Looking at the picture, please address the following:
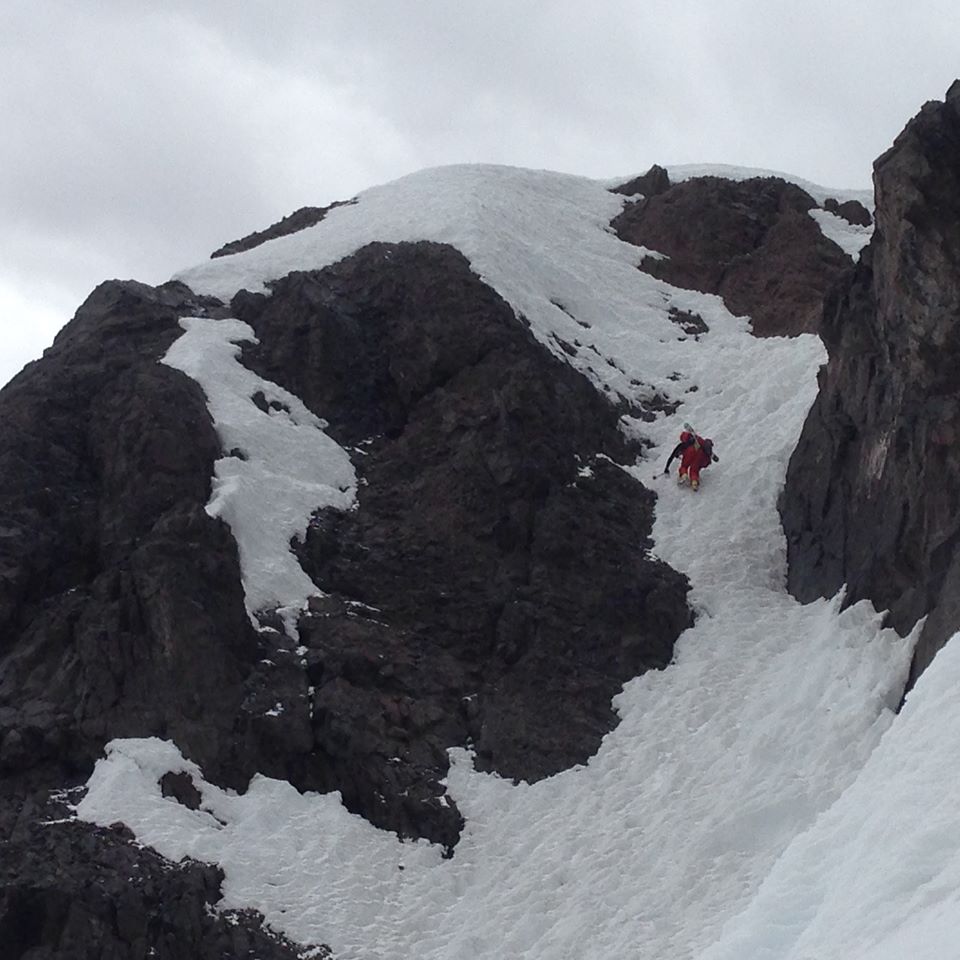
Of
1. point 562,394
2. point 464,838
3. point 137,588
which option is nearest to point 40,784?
point 137,588

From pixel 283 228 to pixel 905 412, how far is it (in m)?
21.2

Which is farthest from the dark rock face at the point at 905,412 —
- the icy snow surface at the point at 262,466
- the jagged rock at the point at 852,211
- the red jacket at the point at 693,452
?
the jagged rock at the point at 852,211

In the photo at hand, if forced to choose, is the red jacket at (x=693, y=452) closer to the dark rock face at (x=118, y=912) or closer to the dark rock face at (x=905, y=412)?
the dark rock face at (x=905, y=412)

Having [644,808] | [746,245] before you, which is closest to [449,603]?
[644,808]

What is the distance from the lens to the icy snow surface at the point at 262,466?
2438 centimetres

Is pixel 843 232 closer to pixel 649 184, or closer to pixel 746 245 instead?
pixel 746 245

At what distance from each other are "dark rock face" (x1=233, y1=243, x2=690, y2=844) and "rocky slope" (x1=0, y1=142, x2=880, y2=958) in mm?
48

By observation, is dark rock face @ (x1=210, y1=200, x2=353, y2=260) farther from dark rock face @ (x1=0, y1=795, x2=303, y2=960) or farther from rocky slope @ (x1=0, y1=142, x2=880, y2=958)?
dark rock face @ (x1=0, y1=795, x2=303, y2=960)

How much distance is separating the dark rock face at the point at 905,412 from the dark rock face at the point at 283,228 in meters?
17.8

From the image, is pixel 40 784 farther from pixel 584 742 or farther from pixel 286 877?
pixel 584 742

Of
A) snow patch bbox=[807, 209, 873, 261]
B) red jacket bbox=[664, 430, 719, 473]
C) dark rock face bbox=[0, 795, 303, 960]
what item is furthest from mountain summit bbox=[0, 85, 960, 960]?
snow patch bbox=[807, 209, 873, 261]

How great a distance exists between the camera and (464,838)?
2078 centimetres

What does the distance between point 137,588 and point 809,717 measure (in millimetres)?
10624

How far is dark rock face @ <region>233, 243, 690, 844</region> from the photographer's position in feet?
73.6
